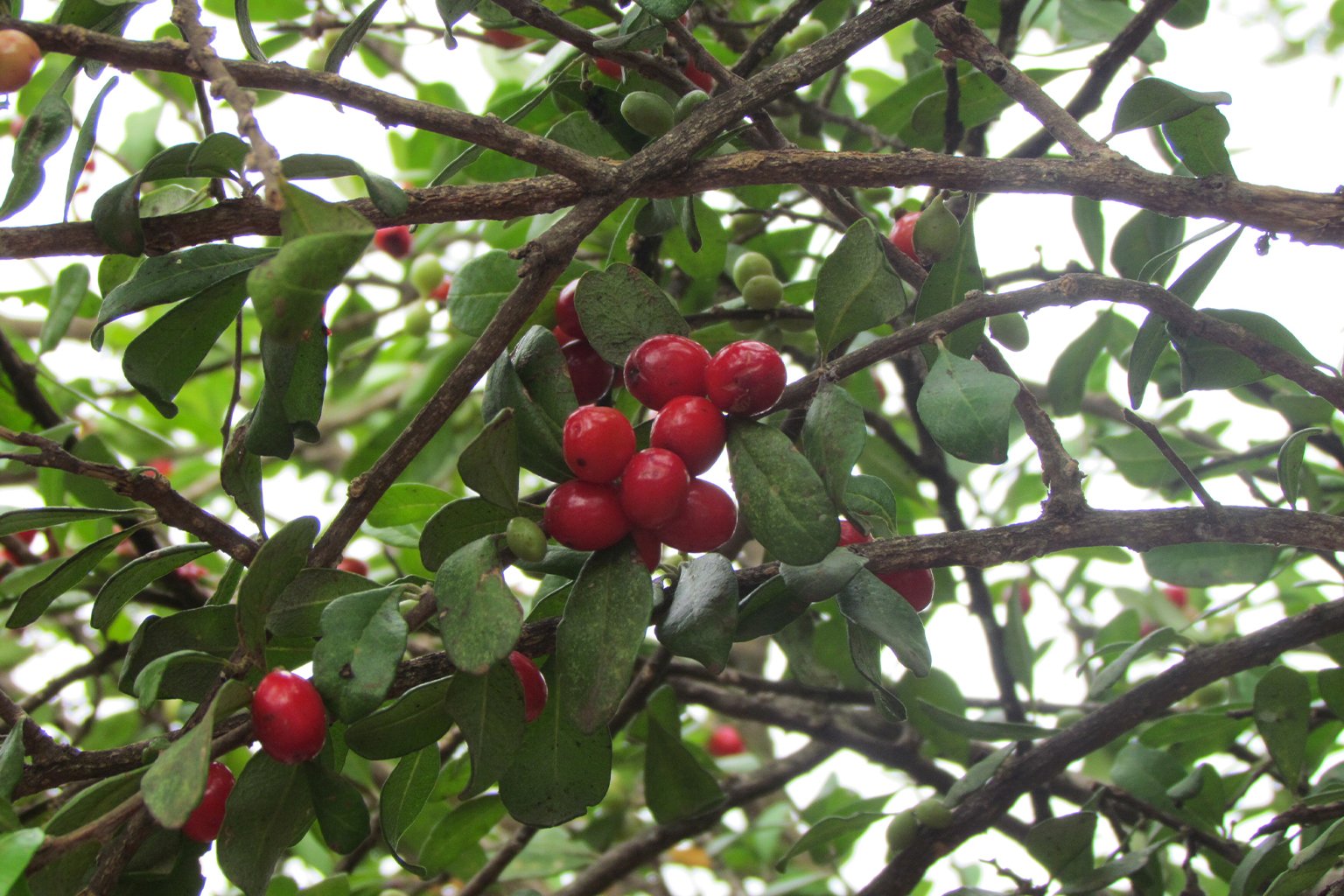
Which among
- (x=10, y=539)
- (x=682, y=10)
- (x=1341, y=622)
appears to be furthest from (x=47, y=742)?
(x=1341, y=622)

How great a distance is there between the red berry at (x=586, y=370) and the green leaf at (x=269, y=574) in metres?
0.35

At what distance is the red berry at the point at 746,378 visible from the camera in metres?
0.90

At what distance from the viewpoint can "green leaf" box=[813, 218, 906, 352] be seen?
3.15ft

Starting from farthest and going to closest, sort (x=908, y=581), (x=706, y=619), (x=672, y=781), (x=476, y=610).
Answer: (x=672, y=781), (x=908, y=581), (x=706, y=619), (x=476, y=610)

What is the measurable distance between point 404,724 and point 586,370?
391mm

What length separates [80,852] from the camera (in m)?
0.85

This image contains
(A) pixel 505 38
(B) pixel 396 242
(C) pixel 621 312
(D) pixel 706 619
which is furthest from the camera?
(B) pixel 396 242

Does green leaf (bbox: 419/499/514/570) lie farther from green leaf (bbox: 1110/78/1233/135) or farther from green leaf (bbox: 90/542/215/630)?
green leaf (bbox: 1110/78/1233/135)

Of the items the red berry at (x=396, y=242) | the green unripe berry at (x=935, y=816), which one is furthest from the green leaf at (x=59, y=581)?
the red berry at (x=396, y=242)

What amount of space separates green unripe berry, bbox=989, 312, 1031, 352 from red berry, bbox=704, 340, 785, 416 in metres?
0.56

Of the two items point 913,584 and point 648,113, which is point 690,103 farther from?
point 913,584

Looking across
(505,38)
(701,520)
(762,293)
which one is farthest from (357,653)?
(505,38)

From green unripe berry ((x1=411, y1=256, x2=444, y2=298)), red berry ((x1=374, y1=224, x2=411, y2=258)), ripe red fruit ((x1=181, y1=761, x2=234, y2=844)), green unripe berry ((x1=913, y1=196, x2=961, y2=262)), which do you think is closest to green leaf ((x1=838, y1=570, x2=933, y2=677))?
green unripe berry ((x1=913, y1=196, x2=961, y2=262))

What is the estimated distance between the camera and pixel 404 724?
941 mm
